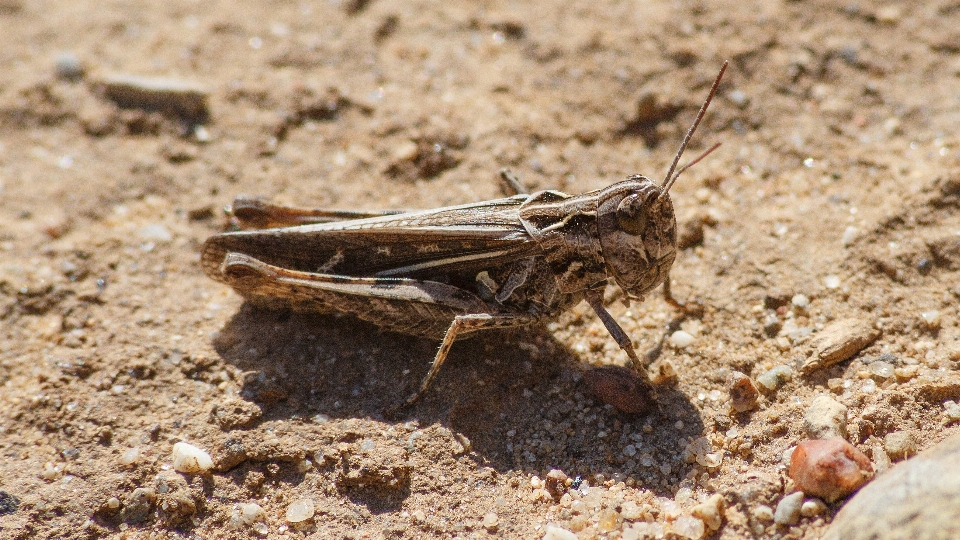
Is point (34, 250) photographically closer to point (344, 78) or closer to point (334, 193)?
point (334, 193)

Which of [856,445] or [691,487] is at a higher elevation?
[856,445]

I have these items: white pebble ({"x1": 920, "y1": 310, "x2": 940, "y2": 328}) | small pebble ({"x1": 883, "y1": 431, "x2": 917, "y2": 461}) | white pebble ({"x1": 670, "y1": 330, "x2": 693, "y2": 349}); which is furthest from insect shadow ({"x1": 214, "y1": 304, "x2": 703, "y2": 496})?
white pebble ({"x1": 920, "y1": 310, "x2": 940, "y2": 328})

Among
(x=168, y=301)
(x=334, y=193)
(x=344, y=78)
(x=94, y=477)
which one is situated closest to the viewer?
(x=94, y=477)

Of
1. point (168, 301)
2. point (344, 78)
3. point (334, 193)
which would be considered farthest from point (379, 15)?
point (168, 301)

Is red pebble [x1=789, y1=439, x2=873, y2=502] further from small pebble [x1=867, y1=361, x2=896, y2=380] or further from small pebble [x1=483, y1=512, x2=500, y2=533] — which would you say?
small pebble [x1=483, y1=512, x2=500, y2=533]

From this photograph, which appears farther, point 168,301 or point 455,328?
point 168,301

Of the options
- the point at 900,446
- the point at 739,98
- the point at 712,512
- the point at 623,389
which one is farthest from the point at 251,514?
the point at 739,98

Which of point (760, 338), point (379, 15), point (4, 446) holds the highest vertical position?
point (379, 15)
